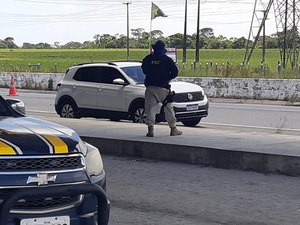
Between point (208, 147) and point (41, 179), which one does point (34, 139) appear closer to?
point (41, 179)

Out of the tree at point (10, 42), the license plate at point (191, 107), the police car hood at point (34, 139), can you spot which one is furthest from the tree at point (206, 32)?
the police car hood at point (34, 139)

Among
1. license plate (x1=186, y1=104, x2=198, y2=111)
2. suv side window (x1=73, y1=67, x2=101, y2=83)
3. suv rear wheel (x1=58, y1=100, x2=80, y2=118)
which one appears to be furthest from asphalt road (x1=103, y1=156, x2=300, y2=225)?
suv rear wheel (x1=58, y1=100, x2=80, y2=118)

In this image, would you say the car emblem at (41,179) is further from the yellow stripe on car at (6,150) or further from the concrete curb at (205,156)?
the concrete curb at (205,156)

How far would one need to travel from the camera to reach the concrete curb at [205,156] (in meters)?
9.77

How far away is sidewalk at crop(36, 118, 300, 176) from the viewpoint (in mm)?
9912

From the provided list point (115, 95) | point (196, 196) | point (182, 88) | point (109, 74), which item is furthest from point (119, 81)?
point (196, 196)

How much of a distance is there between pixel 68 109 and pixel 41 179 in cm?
1316

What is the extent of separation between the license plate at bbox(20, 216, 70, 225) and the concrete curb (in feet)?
17.7

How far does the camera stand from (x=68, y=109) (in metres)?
18.0

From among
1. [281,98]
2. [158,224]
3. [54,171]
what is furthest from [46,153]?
[281,98]

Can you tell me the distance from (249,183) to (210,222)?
7.04ft

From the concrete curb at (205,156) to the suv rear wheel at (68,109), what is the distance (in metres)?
5.60

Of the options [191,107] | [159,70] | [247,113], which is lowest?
[247,113]

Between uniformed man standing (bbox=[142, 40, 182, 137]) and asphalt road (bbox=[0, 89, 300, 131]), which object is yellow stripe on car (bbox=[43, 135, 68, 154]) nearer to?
uniformed man standing (bbox=[142, 40, 182, 137])
